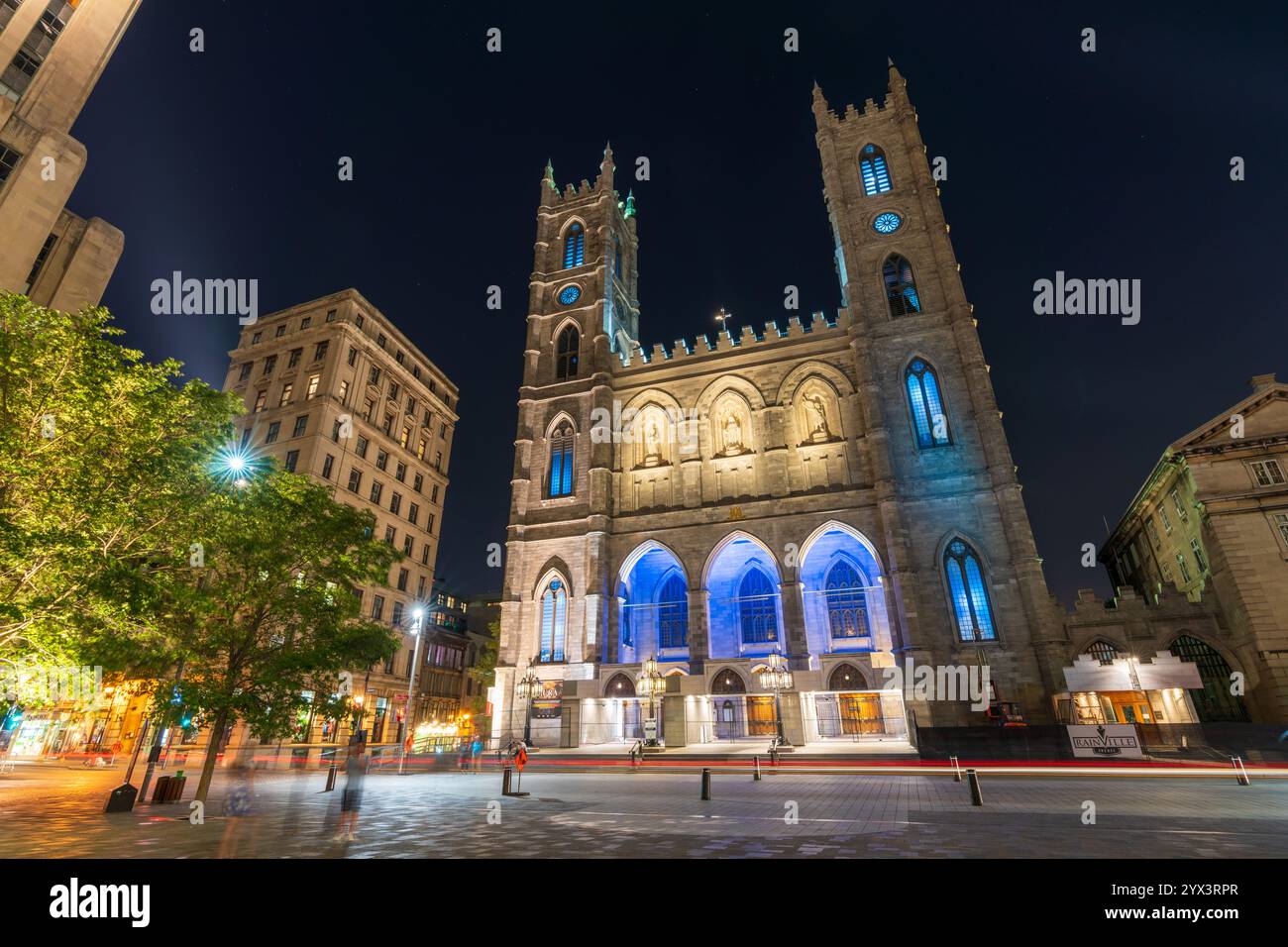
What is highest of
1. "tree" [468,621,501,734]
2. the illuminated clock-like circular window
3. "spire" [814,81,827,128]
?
"spire" [814,81,827,128]

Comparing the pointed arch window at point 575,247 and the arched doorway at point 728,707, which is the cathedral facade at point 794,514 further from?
the pointed arch window at point 575,247

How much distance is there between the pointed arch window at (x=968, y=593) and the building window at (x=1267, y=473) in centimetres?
1214

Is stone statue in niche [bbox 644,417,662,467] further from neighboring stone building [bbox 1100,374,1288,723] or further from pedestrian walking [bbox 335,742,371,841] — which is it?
pedestrian walking [bbox 335,742,371,841]

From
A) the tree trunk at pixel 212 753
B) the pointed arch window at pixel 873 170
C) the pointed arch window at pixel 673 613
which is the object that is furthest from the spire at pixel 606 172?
the tree trunk at pixel 212 753

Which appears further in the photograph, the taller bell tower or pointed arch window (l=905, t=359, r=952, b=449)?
pointed arch window (l=905, t=359, r=952, b=449)

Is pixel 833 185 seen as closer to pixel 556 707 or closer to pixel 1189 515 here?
pixel 1189 515

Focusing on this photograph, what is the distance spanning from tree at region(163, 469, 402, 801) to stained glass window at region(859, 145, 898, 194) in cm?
4121

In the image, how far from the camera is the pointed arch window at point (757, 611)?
34969 mm

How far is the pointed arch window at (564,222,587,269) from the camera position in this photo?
158ft

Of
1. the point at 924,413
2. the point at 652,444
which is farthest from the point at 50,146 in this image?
the point at 924,413

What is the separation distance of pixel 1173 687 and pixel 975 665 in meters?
7.13

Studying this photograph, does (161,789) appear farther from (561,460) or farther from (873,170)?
(873,170)

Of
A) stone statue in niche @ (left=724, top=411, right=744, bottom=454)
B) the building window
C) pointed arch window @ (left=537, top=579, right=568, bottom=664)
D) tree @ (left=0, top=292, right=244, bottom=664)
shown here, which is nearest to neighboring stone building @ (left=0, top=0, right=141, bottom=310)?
tree @ (left=0, top=292, right=244, bottom=664)

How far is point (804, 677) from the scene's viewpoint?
28703 mm
